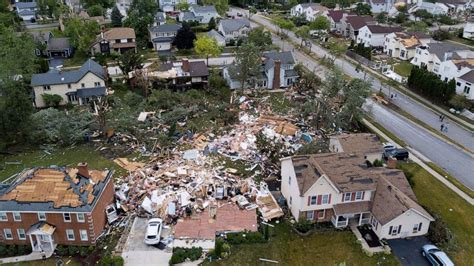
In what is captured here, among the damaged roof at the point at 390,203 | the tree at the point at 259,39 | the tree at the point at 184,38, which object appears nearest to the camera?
the damaged roof at the point at 390,203

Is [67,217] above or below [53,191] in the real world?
below

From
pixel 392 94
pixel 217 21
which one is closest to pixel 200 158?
pixel 392 94

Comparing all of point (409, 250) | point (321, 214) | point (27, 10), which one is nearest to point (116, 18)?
point (27, 10)

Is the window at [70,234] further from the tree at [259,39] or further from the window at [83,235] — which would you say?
the tree at [259,39]

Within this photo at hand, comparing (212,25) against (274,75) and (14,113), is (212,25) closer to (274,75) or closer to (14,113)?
(274,75)

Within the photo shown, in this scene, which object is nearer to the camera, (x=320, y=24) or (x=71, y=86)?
(x=71, y=86)

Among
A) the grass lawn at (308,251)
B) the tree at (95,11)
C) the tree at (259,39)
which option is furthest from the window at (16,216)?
the tree at (95,11)
